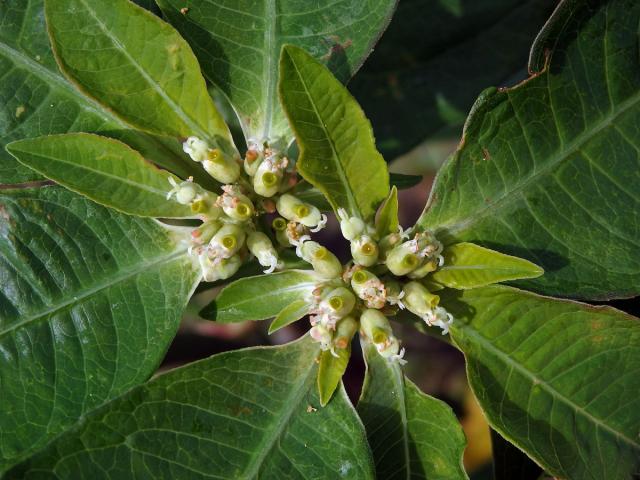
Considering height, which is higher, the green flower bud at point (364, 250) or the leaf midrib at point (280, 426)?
the green flower bud at point (364, 250)

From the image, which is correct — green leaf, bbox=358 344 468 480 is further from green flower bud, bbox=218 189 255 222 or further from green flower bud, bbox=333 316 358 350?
green flower bud, bbox=218 189 255 222

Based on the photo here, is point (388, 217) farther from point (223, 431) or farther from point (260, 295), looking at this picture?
point (223, 431)

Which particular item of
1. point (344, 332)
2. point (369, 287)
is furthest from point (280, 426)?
point (369, 287)

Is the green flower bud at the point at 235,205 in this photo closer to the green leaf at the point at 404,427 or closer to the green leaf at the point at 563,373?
the green leaf at the point at 404,427

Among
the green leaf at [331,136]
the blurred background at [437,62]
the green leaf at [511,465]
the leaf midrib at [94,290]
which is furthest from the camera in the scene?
the blurred background at [437,62]

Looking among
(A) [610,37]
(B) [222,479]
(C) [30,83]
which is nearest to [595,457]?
(B) [222,479]

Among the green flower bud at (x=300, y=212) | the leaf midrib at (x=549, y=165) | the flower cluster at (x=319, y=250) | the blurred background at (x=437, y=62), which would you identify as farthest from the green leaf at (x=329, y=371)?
the blurred background at (x=437, y=62)

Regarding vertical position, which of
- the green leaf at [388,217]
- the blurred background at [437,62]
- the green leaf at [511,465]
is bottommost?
the green leaf at [511,465]
